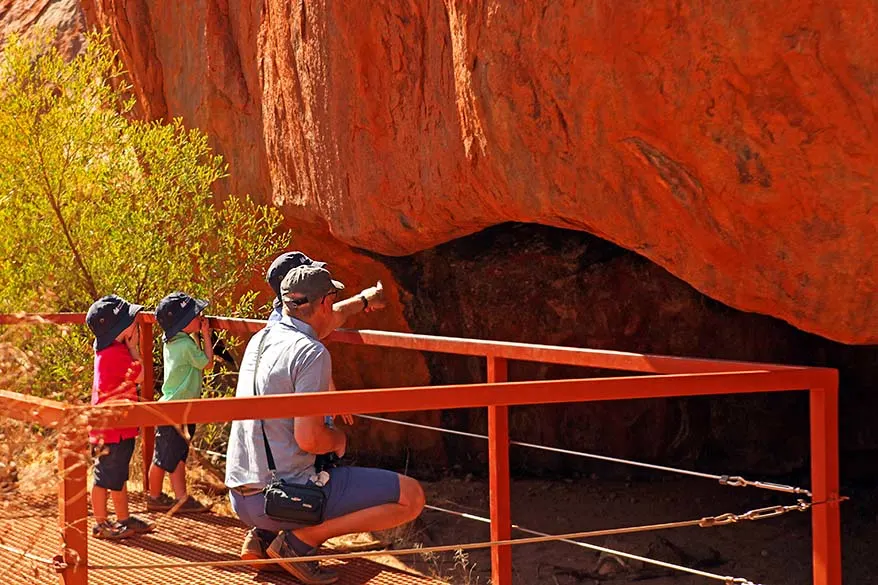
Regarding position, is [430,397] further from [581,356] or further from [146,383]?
[146,383]

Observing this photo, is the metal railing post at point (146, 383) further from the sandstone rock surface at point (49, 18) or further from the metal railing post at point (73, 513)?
the sandstone rock surface at point (49, 18)

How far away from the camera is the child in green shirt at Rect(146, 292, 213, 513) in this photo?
6.32 m

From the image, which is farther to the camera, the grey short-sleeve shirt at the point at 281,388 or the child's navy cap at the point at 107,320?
the child's navy cap at the point at 107,320

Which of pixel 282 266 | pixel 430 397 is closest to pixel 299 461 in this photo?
pixel 282 266

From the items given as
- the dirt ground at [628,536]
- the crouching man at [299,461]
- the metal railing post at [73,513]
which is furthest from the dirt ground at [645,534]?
the metal railing post at [73,513]

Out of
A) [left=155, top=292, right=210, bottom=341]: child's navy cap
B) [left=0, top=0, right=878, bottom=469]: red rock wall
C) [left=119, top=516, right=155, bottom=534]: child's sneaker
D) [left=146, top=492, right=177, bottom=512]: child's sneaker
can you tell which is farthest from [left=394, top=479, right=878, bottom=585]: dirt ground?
[left=155, top=292, right=210, bottom=341]: child's navy cap

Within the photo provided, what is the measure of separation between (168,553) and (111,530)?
1.37 feet

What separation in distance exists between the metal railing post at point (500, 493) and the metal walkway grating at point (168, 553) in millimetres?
346

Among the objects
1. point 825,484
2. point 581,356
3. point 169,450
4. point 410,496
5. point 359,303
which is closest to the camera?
point 825,484

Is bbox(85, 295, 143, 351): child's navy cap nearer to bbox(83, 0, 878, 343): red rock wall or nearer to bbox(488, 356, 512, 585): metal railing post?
bbox(83, 0, 878, 343): red rock wall

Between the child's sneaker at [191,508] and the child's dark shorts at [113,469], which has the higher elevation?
the child's dark shorts at [113,469]

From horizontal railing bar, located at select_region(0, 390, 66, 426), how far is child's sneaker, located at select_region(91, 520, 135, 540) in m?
2.54

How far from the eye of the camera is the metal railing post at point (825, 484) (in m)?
3.85

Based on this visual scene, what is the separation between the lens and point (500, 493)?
4.42 metres
